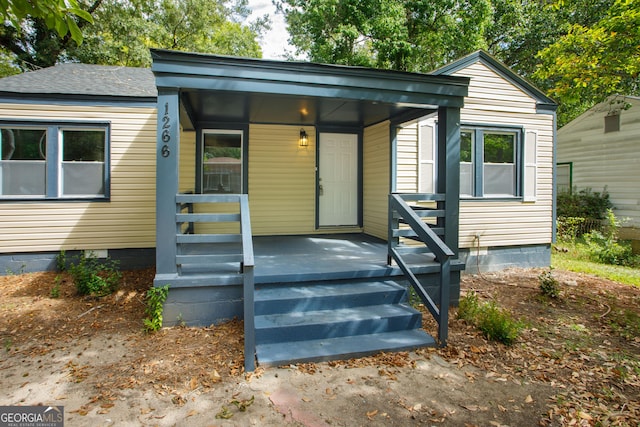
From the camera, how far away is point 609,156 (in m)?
11.2

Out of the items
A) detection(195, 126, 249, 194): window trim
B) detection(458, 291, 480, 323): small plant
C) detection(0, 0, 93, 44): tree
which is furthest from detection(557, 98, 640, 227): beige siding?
detection(0, 0, 93, 44): tree

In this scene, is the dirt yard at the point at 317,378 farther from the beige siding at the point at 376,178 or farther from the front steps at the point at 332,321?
the beige siding at the point at 376,178

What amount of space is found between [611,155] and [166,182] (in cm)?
1269

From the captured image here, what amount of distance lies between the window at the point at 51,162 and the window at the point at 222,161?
1.73 meters

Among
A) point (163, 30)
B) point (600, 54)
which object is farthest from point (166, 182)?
point (163, 30)

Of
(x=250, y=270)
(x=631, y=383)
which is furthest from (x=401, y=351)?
(x=631, y=383)

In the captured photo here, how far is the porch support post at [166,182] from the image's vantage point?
4.16m

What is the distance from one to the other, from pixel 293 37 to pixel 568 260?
1544 cm

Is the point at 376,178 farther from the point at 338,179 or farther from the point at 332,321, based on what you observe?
the point at 332,321

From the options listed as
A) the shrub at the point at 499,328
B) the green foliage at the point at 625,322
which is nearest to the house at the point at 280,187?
the shrub at the point at 499,328

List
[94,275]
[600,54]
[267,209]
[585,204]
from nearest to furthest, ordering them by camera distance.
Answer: [94,275], [600,54], [267,209], [585,204]

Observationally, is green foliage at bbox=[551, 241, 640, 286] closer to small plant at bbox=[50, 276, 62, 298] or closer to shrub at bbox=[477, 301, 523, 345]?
shrub at bbox=[477, 301, 523, 345]

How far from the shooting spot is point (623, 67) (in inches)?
240

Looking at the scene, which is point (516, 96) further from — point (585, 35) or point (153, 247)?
point (153, 247)
